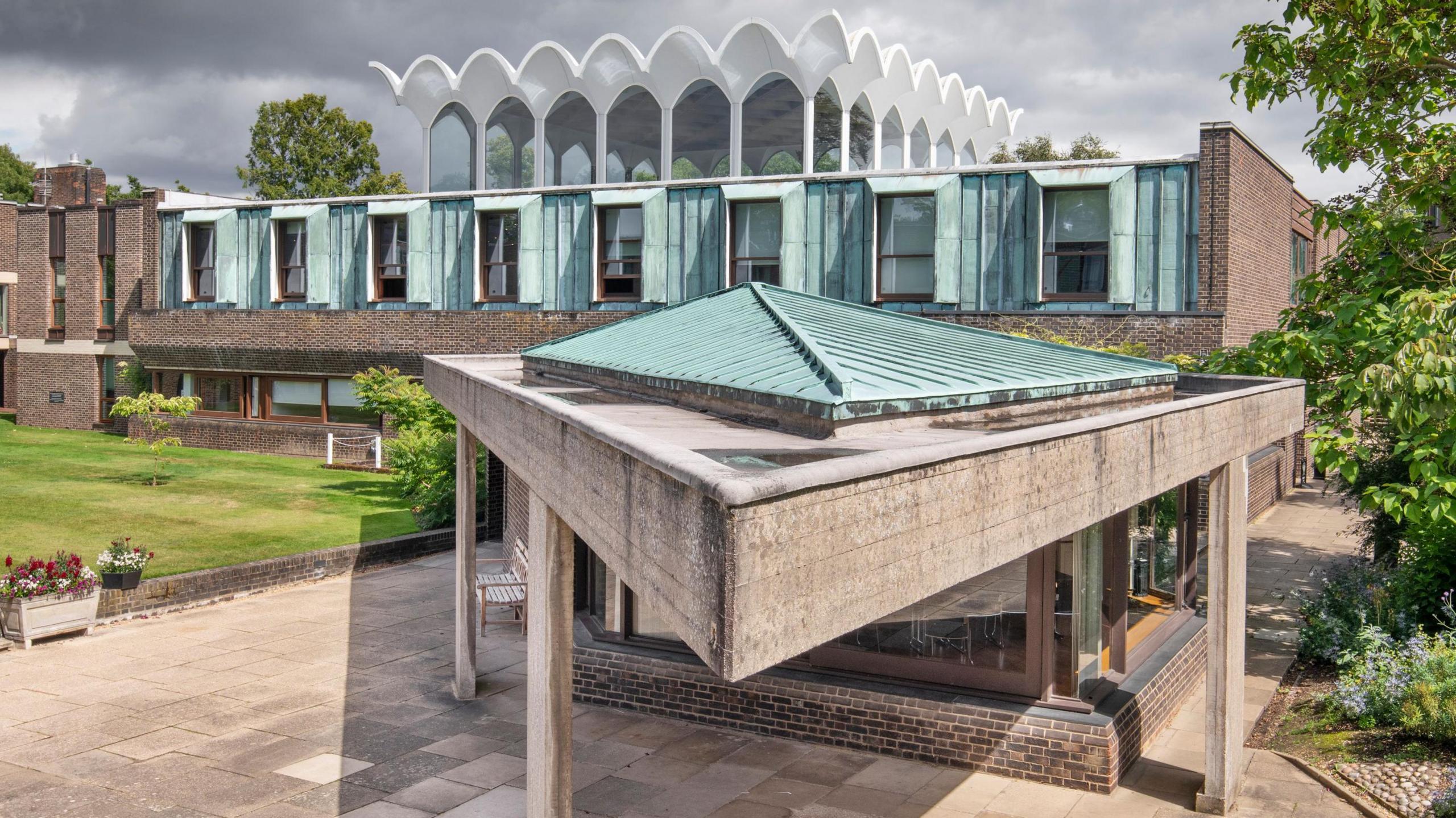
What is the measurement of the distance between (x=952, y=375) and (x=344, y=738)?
6588 millimetres

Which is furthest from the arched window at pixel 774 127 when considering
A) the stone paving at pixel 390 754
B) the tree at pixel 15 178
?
the tree at pixel 15 178

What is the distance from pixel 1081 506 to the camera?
17.9ft

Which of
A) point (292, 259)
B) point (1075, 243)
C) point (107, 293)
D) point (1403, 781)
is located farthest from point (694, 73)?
point (1403, 781)

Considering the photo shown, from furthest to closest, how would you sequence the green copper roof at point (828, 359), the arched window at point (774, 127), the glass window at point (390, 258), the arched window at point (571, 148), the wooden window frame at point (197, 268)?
the arched window at point (571, 148), the arched window at point (774, 127), the wooden window frame at point (197, 268), the glass window at point (390, 258), the green copper roof at point (828, 359)

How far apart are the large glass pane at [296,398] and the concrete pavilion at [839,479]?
1932 centimetres

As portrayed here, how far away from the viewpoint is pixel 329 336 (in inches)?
1145

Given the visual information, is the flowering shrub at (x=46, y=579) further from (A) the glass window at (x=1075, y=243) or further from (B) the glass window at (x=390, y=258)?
(A) the glass window at (x=1075, y=243)

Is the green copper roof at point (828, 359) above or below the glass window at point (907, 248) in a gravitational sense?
below

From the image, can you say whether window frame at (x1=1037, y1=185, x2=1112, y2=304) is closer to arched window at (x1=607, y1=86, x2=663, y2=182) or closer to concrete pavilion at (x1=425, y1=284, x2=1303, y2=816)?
concrete pavilion at (x1=425, y1=284, x2=1303, y2=816)

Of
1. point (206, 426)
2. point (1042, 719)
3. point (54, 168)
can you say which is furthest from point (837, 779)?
point (54, 168)

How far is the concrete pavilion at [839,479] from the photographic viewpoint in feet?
11.2

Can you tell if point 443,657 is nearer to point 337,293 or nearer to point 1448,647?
point 1448,647

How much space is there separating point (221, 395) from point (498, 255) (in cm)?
1112

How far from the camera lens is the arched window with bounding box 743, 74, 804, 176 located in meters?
38.6
